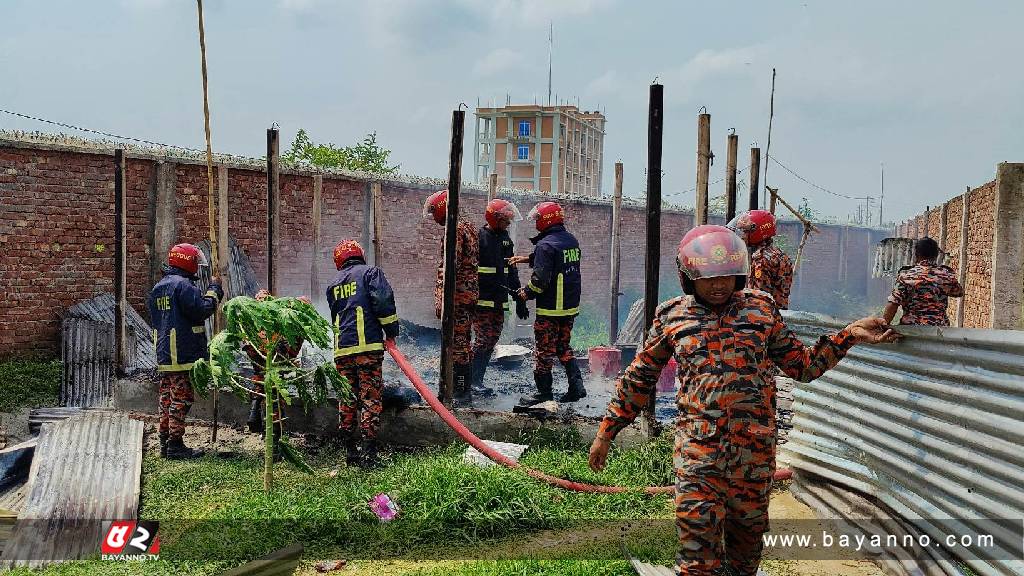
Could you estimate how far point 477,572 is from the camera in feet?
13.2

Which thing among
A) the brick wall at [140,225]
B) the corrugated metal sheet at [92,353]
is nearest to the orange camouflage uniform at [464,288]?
the corrugated metal sheet at [92,353]

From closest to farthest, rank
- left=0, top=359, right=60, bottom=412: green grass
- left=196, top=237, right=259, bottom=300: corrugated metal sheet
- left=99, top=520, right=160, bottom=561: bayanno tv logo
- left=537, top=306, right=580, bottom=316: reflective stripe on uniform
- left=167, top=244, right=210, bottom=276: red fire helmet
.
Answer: left=99, top=520, right=160, bottom=561: bayanno tv logo < left=167, top=244, right=210, bottom=276: red fire helmet < left=537, top=306, right=580, bottom=316: reflective stripe on uniform < left=0, top=359, right=60, bottom=412: green grass < left=196, top=237, right=259, bottom=300: corrugated metal sheet

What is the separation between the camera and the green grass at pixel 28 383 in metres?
9.07

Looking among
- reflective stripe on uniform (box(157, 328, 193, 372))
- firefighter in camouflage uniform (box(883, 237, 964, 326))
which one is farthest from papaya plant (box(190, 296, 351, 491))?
firefighter in camouflage uniform (box(883, 237, 964, 326))

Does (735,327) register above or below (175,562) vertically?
above

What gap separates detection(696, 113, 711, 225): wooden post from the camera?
7.20m

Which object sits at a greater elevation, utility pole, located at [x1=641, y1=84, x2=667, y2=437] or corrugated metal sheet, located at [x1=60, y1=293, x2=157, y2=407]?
utility pole, located at [x1=641, y1=84, x2=667, y2=437]

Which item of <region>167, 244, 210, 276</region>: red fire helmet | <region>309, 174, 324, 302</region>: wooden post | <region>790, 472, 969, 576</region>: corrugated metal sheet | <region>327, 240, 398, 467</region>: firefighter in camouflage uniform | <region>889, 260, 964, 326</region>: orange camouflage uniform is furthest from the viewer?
<region>309, 174, 324, 302</region>: wooden post

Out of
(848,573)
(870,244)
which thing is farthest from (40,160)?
(870,244)

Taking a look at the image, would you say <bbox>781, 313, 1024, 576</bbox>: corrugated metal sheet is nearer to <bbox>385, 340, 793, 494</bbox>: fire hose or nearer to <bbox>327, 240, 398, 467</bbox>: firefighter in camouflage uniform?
<bbox>385, 340, 793, 494</bbox>: fire hose

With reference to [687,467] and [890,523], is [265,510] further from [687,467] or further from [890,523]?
[890,523]

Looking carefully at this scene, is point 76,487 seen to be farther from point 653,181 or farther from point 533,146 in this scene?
point 533,146

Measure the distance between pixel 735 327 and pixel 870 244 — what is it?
34.1 m

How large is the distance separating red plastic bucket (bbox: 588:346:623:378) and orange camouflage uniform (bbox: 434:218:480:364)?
342 centimetres
